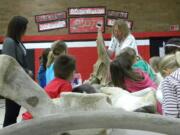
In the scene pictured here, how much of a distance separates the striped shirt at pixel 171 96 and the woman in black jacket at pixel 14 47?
190cm

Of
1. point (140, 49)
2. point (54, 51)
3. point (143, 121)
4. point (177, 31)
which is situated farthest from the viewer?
point (177, 31)

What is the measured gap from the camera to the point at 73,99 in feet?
5.70

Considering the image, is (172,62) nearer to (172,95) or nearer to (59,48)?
(172,95)

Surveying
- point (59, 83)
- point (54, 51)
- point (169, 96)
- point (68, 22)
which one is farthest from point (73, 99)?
point (68, 22)

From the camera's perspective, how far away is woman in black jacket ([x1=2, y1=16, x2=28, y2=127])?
4383 millimetres

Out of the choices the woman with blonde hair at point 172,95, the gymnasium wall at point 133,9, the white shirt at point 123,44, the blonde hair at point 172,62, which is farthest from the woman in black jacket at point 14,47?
the gymnasium wall at point 133,9

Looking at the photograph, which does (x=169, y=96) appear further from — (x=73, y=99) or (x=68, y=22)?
(x=68, y=22)

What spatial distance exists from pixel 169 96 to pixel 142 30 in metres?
9.61

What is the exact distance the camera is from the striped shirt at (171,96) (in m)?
2.82

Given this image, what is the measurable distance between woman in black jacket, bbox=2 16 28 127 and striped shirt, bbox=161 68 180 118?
1.90 metres

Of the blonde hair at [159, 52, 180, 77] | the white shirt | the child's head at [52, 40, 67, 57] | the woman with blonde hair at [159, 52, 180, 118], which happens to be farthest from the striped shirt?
the white shirt

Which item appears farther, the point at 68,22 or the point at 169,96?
the point at 68,22

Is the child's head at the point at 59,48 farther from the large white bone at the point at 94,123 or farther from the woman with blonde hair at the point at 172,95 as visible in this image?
the large white bone at the point at 94,123

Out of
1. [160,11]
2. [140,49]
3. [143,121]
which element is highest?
[143,121]
